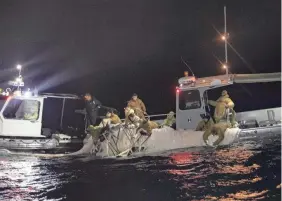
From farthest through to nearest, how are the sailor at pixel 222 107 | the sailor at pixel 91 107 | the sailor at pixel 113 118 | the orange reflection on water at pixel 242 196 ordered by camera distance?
the sailor at pixel 91 107
the sailor at pixel 113 118
the sailor at pixel 222 107
the orange reflection on water at pixel 242 196

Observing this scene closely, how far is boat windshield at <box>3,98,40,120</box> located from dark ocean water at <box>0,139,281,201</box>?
184 centimetres

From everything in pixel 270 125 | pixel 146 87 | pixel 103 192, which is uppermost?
pixel 146 87

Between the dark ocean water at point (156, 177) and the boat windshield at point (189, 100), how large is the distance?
1.97 metres

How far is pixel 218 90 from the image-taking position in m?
13.1

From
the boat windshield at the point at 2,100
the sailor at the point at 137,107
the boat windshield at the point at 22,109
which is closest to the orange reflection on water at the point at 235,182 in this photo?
the sailor at the point at 137,107

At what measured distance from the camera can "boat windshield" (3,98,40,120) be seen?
13.3 meters

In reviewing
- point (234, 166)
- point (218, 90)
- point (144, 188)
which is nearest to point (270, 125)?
point (218, 90)

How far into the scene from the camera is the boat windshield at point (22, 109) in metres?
13.3

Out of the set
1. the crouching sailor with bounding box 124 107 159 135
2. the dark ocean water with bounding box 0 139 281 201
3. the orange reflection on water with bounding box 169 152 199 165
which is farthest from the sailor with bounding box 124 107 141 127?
the orange reflection on water with bounding box 169 152 199 165

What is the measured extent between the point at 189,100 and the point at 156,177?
210 inches

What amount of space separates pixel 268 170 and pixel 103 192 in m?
3.72

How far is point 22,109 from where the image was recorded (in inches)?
531

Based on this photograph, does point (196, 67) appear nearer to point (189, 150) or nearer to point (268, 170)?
point (189, 150)

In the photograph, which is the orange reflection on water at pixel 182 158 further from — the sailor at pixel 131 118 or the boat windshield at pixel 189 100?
the boat windshield at pixel 189 100
